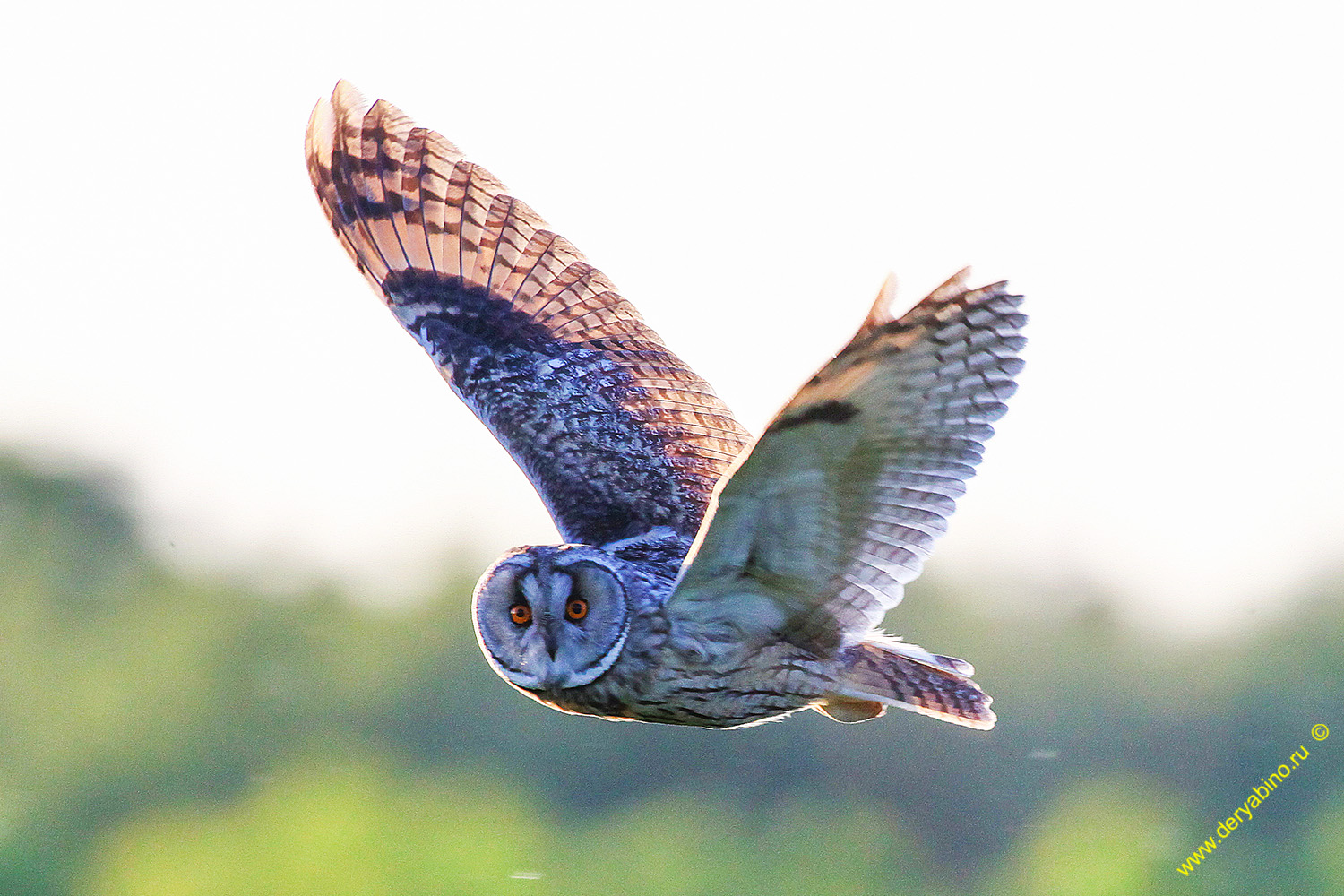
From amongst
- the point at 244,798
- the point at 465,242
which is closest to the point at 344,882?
Answer: the point at 244,798

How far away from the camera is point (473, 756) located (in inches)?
1479

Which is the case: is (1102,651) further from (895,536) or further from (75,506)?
(895,536)

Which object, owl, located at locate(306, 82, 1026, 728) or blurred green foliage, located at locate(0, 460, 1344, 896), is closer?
owl, located at locate(306, 82, 1026, 728)

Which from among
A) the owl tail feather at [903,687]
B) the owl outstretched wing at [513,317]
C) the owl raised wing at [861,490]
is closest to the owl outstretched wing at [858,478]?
the owl raised wing at [861,490]

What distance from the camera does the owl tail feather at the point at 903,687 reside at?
5.96 metres

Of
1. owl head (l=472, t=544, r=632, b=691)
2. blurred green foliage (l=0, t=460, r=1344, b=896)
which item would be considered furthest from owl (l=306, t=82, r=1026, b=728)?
blurred green foliage (l=0, t=460, r=1344, b=896)

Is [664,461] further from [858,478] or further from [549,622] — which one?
[858,478]

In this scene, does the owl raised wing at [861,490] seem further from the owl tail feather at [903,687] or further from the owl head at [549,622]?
the owl head at [549,622]

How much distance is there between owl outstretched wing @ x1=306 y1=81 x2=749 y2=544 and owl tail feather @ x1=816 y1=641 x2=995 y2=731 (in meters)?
1.13

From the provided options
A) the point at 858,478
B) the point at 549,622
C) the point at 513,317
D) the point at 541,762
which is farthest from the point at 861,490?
the point at 541,762

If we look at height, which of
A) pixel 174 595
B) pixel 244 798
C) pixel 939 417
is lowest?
pixel 244 798

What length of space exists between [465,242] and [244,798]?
33340 mm

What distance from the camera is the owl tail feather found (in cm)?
596

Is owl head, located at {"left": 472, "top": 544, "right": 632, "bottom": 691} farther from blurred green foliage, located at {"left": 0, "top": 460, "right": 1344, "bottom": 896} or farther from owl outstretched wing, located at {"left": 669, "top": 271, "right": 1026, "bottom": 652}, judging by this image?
blurred green foliage, located at {"left": 0, "top": 460, "right": 1344, "bottom": 896}
